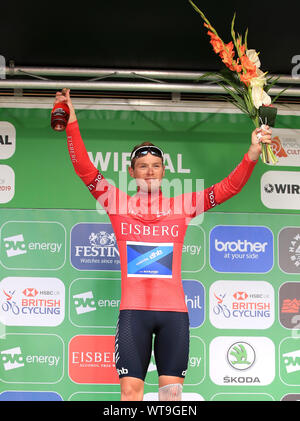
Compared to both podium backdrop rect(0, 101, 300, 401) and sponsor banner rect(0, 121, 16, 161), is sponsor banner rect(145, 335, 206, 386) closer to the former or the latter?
podium backdrop rect(0, 101, 300, 401)

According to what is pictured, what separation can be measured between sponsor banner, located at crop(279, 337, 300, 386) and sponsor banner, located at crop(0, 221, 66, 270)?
173cm

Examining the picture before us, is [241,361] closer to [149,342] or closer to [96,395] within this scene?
[96,395]

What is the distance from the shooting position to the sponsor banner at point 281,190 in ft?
14.3

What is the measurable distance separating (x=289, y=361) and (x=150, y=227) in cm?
175

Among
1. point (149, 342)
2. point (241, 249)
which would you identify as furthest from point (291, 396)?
point (149, 342)

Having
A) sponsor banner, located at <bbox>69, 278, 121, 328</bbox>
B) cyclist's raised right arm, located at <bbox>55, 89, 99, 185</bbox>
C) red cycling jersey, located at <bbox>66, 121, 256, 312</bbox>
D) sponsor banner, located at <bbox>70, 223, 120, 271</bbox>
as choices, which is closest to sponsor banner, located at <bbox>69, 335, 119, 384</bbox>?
sponsor banner, located at <bbox>69, 278, 121, 328</bbox>

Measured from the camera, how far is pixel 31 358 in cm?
407

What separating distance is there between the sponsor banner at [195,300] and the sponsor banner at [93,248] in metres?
0.53

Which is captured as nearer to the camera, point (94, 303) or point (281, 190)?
point (94, 303)

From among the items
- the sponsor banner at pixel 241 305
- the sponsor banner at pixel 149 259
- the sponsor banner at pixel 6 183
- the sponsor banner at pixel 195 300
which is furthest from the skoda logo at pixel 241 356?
the sponsor banner at pixel 6 183

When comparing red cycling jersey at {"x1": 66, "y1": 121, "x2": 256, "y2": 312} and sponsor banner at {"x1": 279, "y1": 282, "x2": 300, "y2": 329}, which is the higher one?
red cycling jersey at {"x1": 66, "y1": 121, "x2": 256, "y2": 312}

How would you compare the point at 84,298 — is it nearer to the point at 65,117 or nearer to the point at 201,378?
the point at 201,378

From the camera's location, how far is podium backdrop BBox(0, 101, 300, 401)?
4.09 meters

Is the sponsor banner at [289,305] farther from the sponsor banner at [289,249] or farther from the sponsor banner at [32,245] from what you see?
the sponsor banner at [32,245]
